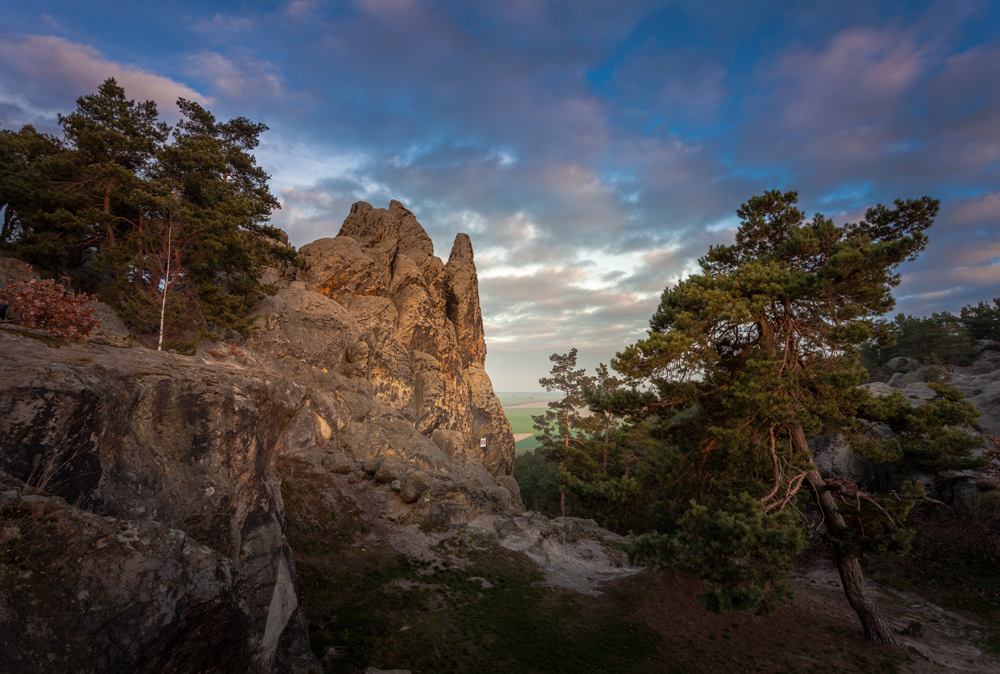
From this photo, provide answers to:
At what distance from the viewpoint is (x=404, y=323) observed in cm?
4150

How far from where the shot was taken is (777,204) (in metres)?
13.7

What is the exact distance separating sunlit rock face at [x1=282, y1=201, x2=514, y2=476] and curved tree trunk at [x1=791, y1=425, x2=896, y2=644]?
93.3 feet

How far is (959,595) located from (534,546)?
18.2m

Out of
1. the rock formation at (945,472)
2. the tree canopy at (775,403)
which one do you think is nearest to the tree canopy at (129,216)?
the tree canopy at (775,403)

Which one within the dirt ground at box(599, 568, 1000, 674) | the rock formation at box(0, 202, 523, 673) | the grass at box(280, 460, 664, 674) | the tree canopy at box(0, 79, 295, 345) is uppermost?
the tree canopy at box(0, 79, 295, 345)

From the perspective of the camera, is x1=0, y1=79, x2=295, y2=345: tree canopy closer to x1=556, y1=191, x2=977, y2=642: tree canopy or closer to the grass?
the grass

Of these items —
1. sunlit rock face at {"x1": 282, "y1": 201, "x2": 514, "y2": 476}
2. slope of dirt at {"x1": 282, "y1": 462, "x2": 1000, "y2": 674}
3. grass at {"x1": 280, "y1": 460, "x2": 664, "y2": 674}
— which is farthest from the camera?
sunlit rock face at {"x1": 282, "y1": 201, "x2": 514, "y2": 476}

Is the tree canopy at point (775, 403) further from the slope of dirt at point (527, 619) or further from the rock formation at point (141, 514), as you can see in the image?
the rock formation at point (141, 514)

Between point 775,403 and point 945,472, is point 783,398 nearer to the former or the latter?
point 775,403

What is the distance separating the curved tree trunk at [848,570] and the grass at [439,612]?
617 cm

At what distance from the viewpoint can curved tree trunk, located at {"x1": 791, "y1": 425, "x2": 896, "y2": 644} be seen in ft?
38.5

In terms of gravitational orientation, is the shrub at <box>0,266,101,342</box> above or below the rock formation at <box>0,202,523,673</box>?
above

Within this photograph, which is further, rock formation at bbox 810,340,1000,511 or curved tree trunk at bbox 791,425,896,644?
rock formation at bbox 810,340,1000,511

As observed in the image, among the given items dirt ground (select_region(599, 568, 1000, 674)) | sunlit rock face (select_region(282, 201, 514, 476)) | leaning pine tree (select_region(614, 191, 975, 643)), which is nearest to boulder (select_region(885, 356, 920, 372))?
dirt ground (select_region(599, 568, 1000, 674))
